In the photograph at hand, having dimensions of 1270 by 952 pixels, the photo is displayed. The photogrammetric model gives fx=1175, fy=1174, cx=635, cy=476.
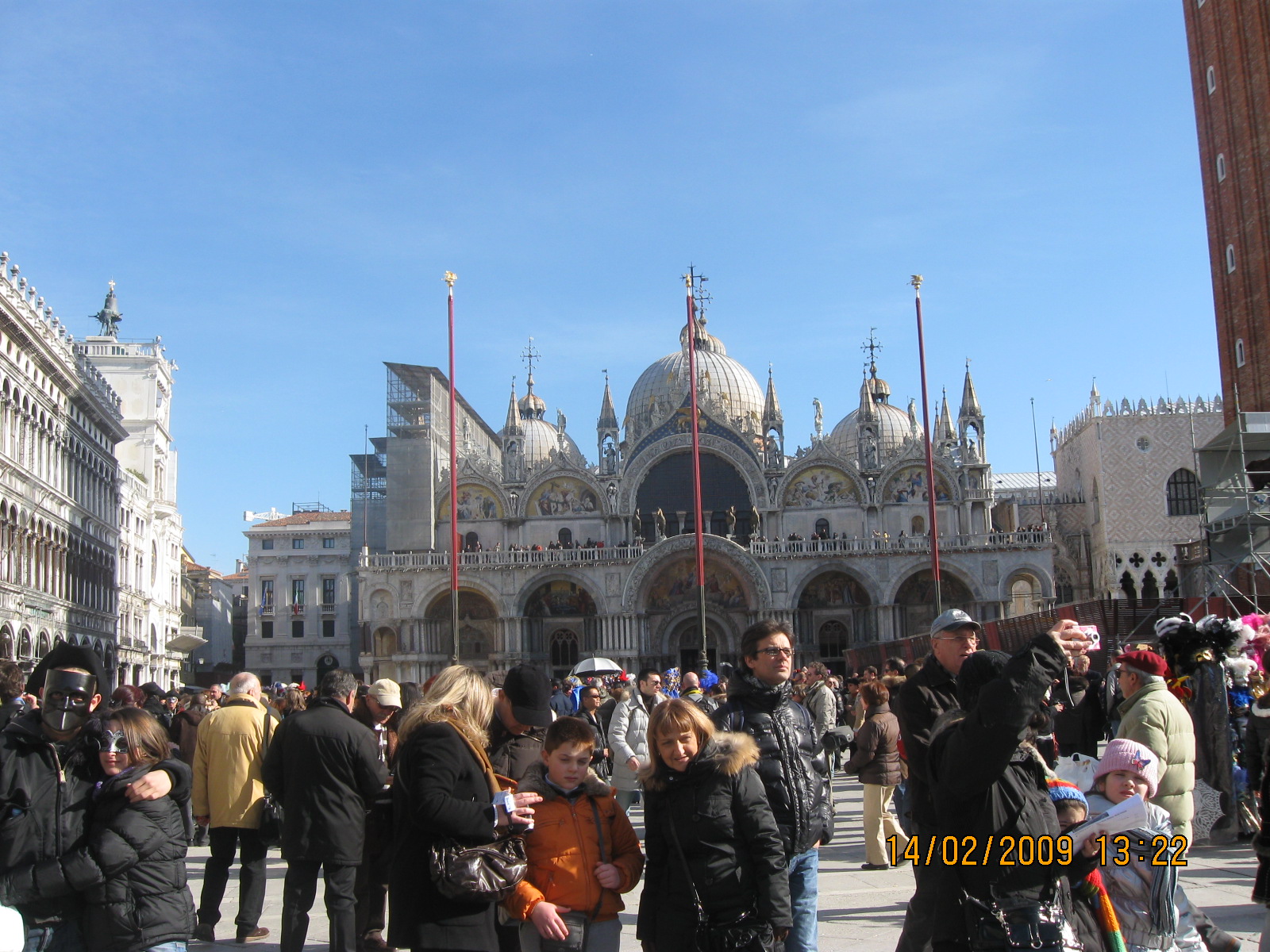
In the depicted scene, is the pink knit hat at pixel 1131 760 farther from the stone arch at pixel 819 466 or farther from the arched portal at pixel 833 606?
the stone arch at pixel 819 466

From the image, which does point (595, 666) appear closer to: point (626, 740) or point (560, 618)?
point (626, 740)

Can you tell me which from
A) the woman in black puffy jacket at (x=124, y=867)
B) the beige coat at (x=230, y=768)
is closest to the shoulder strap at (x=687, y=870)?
the woman in black puffy jacket at (x=124, y=867)

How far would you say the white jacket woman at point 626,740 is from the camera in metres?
10.0

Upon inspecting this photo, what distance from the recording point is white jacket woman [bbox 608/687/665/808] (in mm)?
10023

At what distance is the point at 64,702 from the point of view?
5.20m

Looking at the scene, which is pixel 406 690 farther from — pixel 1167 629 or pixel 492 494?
pixel 492 494

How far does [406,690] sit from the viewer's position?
396 inches

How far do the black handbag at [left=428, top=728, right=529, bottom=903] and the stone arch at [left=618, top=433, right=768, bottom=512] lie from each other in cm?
3896

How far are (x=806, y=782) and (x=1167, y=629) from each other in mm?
6161

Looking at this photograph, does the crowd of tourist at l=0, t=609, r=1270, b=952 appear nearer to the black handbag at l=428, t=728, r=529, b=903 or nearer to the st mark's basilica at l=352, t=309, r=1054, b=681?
the black handbag at l=428, t=728, r=529, b=903

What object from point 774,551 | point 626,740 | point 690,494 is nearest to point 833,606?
point 774,551

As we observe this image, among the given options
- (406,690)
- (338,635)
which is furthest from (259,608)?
(406,690)

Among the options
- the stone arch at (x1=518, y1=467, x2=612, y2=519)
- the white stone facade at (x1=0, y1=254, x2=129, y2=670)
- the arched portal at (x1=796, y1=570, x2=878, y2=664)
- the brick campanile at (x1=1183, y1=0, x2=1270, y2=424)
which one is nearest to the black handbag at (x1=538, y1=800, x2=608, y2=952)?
the white stone facade at (x1=0, y1=254, x2=129, y2=670)

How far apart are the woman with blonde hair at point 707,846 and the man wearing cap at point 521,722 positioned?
88 centimetres
